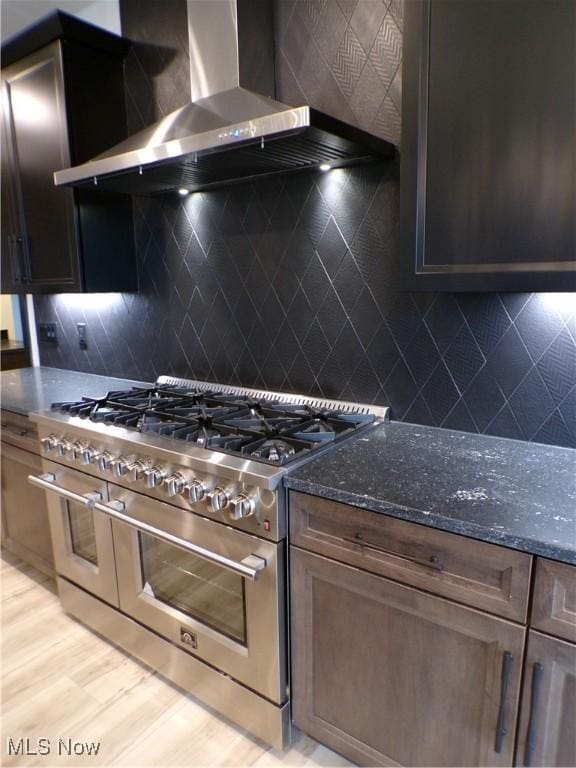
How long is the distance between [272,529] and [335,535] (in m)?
0.18

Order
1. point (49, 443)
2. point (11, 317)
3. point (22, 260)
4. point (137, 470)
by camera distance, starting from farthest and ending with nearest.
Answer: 1. point (11, 317)
2. point (22, 260)
3. point (49, 443)
4. point (137, 470)

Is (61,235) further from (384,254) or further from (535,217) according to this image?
(535,217)

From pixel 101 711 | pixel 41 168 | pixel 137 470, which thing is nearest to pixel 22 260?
pixel 41 168

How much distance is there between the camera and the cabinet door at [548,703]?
101cm

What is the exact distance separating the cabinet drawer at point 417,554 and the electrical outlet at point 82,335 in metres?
2.04

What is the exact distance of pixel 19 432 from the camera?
2275 mm

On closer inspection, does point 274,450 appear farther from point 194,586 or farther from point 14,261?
point 14,261

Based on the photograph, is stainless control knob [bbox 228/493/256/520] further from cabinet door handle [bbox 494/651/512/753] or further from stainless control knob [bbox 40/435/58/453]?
stainless control knob [bbox 40/435/58/453]

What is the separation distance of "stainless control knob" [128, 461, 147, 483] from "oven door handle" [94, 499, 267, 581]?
0.50 feet

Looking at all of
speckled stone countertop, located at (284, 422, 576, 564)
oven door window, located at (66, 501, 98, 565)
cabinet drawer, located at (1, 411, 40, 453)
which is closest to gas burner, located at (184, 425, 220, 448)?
speckled stone countertop, located at (284, 422, 576, 564)

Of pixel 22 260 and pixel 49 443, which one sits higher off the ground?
pixel 22 260

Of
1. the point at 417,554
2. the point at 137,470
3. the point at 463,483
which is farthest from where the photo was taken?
the point at 137,470

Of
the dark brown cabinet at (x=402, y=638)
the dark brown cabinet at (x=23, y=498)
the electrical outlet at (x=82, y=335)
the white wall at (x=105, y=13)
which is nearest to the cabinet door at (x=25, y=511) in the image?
the dark brown cabinet at (x=23, y=498)

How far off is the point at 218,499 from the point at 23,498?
1450 millimetres
